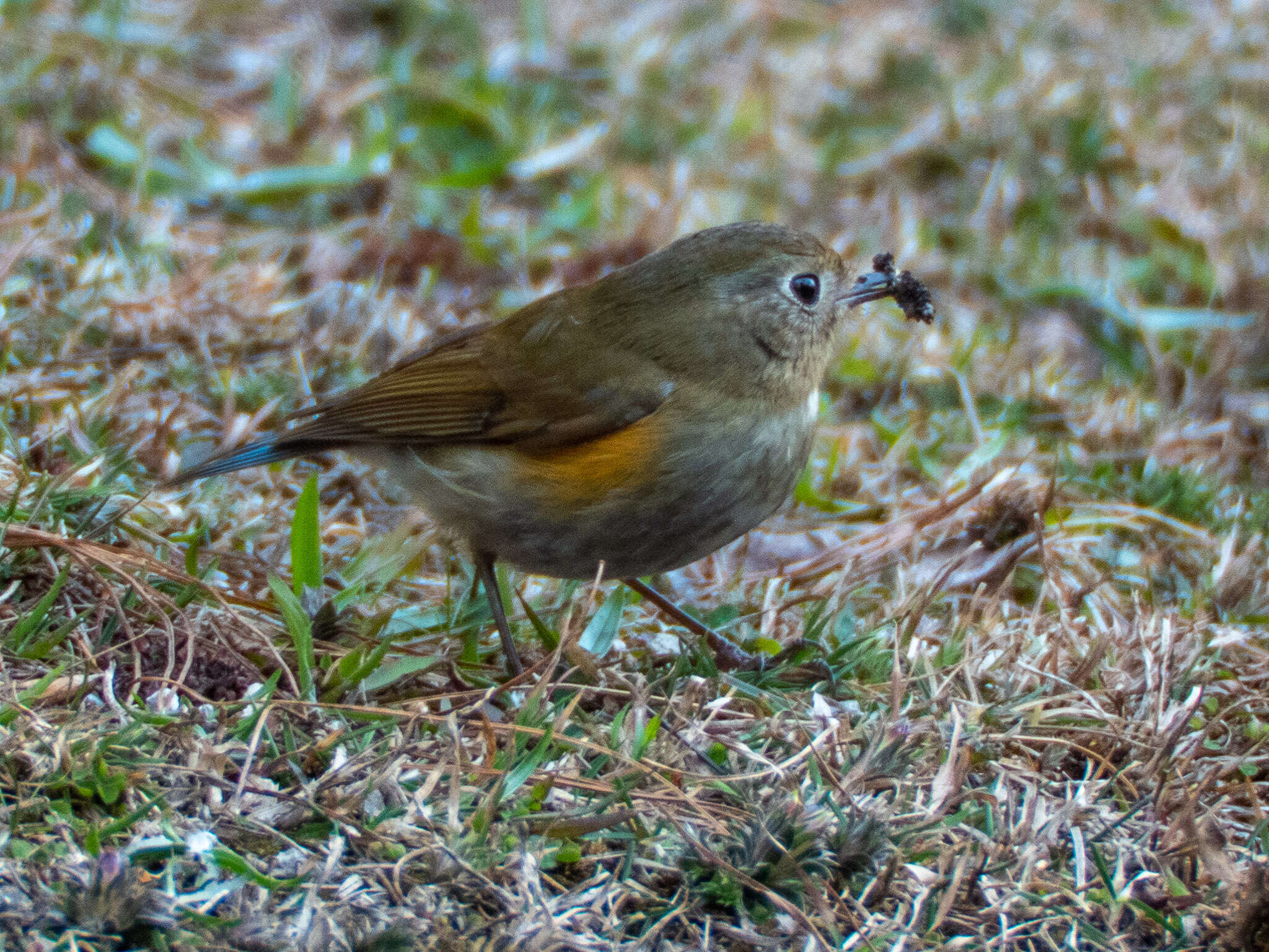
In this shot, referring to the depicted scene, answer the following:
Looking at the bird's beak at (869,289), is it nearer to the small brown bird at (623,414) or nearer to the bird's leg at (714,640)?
the small brown bird at (623,414)

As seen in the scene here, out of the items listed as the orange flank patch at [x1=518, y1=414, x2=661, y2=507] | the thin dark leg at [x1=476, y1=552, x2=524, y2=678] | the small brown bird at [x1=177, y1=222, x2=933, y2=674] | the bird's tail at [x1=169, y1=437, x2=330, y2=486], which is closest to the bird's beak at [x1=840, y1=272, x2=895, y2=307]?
the small brown bird at [x1=177, y1=222, x2=933, y2=674]

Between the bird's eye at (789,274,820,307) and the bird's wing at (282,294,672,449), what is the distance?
47 cm

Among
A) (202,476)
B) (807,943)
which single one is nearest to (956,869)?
(807,943)

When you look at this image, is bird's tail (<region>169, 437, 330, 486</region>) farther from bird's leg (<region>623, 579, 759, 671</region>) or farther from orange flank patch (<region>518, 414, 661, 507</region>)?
bird's leg (<region>623, 579, 759, 671</region>)

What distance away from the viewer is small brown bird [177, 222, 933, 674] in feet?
11.6

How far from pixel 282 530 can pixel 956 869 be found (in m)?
2.25

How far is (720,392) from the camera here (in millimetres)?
3680

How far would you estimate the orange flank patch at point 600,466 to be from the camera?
352cm

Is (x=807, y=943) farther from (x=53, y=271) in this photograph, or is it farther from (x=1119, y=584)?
(x=53, y=271)

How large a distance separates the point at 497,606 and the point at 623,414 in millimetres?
Answer: 619

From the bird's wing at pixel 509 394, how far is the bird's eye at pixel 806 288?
0.47 metres

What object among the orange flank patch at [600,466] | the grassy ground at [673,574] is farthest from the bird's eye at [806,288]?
the grassy ground at [673,574]

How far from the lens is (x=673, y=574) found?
4391 millimetres

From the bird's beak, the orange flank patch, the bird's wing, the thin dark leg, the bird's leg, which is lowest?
the bird's leg
